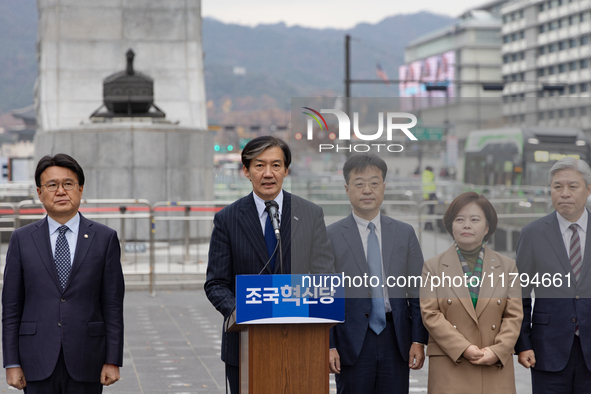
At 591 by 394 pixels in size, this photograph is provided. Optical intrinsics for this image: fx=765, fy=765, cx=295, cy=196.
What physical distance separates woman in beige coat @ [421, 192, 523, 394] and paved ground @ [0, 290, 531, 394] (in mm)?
2735

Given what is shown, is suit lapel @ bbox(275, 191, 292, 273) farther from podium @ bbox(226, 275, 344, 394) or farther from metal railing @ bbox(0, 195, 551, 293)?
metal railing @ bbox(0, 195, 551, 293)

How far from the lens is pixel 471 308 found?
4.40 metres

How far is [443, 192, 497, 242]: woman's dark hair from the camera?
449 cm

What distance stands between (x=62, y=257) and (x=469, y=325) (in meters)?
2.36

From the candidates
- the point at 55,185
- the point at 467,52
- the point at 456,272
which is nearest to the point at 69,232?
the point at 55,185

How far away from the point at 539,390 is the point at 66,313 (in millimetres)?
2823

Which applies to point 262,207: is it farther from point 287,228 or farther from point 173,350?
point 173,350

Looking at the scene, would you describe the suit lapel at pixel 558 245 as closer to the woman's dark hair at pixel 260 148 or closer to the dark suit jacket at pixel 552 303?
the dark suit jacket at pixel 552 303

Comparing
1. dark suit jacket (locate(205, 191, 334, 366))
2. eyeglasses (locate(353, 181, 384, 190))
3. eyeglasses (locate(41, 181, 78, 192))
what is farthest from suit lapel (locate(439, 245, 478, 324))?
eyeglasses (locate(41, 181, 78, 192))

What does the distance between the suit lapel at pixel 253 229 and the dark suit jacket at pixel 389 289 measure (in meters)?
0.49

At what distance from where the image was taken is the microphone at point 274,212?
→ 4.01m

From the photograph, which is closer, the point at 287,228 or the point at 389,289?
the point at 287,228

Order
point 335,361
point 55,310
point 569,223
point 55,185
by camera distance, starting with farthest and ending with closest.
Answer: point 569,223 → point 335,361 → point 55,185 → point 55,310

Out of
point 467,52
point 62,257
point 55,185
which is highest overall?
point 467,52
